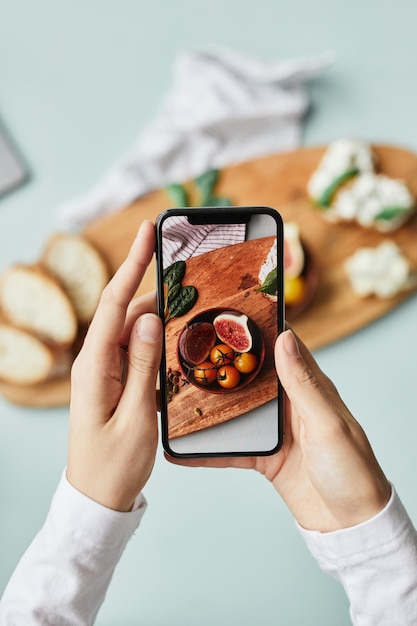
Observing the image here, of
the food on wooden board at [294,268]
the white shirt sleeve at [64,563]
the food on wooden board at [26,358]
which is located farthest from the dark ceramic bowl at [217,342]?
the food on wooden board at [26,358]

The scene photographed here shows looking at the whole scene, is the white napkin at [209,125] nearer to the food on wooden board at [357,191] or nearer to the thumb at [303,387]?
the food on wooden board at [357,191]

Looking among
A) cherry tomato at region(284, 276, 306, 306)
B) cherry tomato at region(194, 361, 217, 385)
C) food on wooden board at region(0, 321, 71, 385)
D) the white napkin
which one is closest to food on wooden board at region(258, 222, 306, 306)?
cherry tomato at region(284, 276, 306, 306)

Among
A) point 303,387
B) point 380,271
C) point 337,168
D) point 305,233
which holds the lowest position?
point 380,271

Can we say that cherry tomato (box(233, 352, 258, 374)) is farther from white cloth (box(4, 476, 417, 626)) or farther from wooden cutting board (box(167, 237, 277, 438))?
white cloth (box(4, 476, 417, 626))

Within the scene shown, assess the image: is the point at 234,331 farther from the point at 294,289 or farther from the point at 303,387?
the point at 294,289

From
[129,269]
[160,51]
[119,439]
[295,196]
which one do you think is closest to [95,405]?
[119,439]

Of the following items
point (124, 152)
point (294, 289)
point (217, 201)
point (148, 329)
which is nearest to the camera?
point (148, 329)

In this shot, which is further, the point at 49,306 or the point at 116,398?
the point at 49,306

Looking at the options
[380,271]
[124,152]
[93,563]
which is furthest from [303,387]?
[124,152]

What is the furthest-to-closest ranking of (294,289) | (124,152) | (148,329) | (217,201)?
(124,152)
(217,201)
(294,289)
(148,329)
